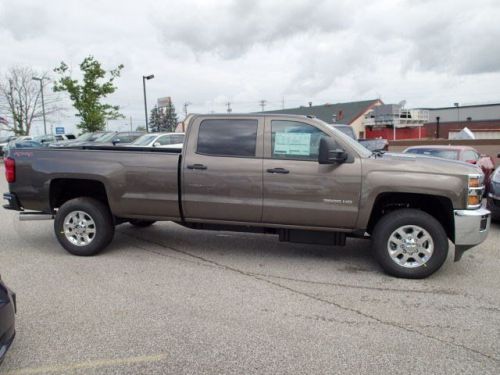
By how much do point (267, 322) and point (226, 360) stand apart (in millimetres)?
720

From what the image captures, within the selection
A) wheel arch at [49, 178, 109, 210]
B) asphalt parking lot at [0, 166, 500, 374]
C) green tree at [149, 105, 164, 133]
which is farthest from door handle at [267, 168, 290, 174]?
green tree at [149, 105, 164, 133]

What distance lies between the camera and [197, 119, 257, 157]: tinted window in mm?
5375

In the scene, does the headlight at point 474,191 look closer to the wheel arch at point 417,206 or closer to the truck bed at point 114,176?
the wheel arch at point 417,206

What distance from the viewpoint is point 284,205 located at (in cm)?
517

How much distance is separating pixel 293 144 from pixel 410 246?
5.85 ft

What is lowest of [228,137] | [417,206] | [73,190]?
[417,206]

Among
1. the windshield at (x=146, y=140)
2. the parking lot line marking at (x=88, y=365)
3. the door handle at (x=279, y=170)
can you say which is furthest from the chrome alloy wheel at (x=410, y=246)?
the windshield at (x=146, y=140)

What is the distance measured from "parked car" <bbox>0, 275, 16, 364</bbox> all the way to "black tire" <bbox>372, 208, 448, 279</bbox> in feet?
12.2

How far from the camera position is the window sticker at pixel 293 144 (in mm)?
5202

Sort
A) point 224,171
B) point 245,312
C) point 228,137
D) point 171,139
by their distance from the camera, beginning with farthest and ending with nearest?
point 171,139 < point 228,137 < point 224,171 < point 245,312

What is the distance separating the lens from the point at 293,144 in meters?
5.23

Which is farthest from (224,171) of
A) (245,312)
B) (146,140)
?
(146,140)

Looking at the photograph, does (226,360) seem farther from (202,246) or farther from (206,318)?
(202,246)

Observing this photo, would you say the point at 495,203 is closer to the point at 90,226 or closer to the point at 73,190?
the point at 90,226
